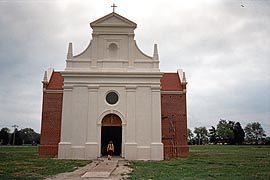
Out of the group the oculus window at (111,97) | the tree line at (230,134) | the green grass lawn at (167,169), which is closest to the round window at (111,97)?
the oculus window at (111,97)

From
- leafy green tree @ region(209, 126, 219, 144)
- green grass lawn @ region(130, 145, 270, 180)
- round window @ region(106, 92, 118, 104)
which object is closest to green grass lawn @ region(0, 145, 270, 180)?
green grass lawn @ region(130, 145, 270, 180)

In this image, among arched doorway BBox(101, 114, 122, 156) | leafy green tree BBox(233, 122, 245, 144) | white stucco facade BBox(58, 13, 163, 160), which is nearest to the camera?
white stucco facade BBox(58, 13, 163, 160)

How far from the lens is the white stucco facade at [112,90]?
24172 mm

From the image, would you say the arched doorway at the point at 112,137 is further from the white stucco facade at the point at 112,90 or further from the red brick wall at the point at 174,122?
the red brick wall at the point at 174,122

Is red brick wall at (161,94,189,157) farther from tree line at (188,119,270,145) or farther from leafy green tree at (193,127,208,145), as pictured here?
leafy green tree at (193,127,208,145)

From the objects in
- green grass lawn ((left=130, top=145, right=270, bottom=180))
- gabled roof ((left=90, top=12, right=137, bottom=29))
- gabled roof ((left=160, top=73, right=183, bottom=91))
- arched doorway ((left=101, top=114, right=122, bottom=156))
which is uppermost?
gabled roof ((left=90, top=12, right=137, bottom=29))

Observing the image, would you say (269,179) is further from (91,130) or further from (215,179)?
(91,130)

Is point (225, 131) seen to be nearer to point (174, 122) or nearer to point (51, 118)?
point (174, 122)

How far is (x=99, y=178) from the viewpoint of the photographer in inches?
500

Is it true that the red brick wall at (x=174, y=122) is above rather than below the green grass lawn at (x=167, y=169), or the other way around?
above

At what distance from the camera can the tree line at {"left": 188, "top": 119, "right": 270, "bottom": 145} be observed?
329 feet

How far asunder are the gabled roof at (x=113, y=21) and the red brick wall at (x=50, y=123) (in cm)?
858

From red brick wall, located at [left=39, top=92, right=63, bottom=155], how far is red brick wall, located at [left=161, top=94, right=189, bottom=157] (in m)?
10.2

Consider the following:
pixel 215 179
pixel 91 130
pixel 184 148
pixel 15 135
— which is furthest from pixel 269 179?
pixel 15 135
